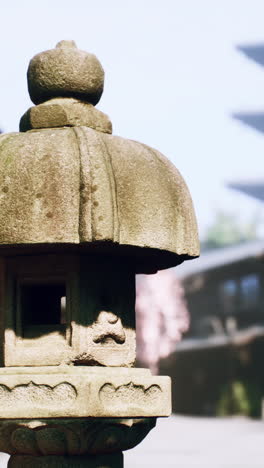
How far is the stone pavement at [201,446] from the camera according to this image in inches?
548

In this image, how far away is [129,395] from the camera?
5219 millimetres

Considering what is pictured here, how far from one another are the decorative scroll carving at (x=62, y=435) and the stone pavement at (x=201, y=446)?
810 centimetres

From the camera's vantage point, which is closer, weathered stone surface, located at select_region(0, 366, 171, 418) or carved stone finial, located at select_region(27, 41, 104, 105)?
weathered stone surface, located at select_region(0, 366, 171, 418)

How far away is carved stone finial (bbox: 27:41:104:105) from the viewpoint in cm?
561

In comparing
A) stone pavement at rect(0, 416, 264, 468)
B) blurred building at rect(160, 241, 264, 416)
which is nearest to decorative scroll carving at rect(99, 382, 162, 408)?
stone pavement at rect(0, 416, 264, 468)

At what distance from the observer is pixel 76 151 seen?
17.0ft

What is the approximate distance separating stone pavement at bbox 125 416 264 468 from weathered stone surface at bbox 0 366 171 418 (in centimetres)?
826

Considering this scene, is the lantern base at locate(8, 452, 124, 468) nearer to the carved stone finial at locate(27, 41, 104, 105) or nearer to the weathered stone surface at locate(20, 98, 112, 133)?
the weathered stone surface at locate(20, 98, 112, 133)

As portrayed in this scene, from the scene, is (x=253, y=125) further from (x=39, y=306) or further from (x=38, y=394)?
(x=38, y=394)

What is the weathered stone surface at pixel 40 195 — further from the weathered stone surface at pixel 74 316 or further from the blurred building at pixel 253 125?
the blurred building at pixel 253 125

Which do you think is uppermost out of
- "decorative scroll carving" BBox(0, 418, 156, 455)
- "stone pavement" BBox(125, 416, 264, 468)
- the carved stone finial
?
the carved stone finial

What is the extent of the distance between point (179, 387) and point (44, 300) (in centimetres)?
2762

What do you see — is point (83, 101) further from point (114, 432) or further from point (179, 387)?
point (179, 387)

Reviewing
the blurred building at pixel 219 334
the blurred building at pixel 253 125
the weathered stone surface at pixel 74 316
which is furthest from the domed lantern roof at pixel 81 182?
the blurred building at pixel 253 125
